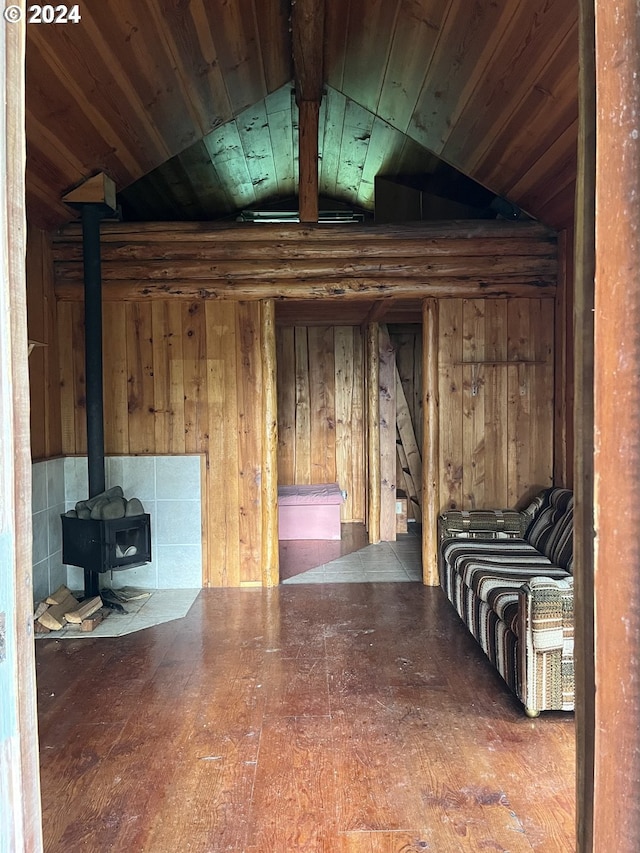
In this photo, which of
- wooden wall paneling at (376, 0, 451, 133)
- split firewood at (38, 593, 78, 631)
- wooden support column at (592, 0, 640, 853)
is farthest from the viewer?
split firewood at (38, 593, 78, 631)

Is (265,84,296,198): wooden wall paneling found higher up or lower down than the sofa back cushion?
higher up

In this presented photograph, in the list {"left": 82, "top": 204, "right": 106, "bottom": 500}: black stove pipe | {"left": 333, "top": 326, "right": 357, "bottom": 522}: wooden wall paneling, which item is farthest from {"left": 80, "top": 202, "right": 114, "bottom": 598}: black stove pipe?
{"left": 333, "top": 326, "right": 357, "bottom": 522}: wooden wall paneling

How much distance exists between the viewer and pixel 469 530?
4.49m

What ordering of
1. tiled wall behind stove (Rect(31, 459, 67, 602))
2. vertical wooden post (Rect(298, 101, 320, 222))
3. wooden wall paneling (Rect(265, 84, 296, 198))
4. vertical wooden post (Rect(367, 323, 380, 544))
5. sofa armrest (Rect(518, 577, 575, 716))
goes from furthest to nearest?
1. vertical wooden post (Rect(367, 323, 380, 544))
2. wooden wall paneling (Rect(265, 84, 296, 198))
3. vertical wooden post (Rect(298, 101, 320, 222))
4. tiled wall behind stove (Rect(31, 459, 67, 602))
5. sofa armrest (Rect(518, 577, 575, 716))

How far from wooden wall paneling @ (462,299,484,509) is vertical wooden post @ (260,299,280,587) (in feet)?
5.12

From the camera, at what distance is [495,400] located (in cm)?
477

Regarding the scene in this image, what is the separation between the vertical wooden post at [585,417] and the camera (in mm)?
916

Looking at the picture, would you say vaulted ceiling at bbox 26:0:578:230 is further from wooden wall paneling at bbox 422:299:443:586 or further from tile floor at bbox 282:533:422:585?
tile floor at bbox 282:533:422:585

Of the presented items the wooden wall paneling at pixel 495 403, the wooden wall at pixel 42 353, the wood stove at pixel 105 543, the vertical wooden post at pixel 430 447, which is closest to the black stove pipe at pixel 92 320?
the wooden wall at pixel 42 353

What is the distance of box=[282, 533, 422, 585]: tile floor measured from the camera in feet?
16.2

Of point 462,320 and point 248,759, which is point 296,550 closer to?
point 462,320

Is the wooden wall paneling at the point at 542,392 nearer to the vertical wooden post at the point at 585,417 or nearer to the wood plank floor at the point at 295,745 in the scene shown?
the wood plank floor at the point at 295,745

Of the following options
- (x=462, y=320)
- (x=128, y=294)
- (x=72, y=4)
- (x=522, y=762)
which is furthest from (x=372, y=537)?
(x=72, y=4)

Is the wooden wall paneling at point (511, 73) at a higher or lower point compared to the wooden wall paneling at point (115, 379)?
higher
